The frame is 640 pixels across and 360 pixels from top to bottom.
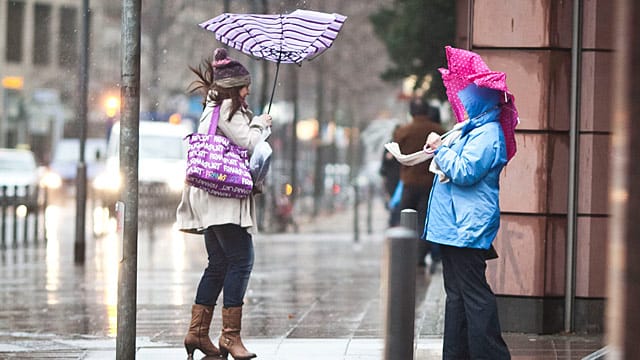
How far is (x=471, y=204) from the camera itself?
689cm

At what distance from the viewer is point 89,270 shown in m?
15.7

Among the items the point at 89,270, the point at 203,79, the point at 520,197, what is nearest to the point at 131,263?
the point at 203,79

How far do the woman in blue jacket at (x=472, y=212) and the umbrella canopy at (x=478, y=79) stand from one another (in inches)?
2.5

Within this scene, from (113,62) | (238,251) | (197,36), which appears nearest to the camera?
(238,251)

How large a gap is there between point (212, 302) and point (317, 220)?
2777 centimetres

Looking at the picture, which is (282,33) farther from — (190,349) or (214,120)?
(190,349)

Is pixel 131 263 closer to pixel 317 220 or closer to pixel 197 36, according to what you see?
pixel 197 36

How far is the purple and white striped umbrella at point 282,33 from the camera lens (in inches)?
329

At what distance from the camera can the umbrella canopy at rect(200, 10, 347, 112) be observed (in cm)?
836

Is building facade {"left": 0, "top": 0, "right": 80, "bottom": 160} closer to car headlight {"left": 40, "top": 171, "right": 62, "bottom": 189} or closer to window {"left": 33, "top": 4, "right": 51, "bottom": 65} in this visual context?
window {"left": 33, "top": 4, "right": 51, "bottom": 65}

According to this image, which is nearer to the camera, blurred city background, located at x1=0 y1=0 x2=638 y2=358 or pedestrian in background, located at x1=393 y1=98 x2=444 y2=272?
blurred city background, located at x1=0 y1=0 x2=638 y2=358

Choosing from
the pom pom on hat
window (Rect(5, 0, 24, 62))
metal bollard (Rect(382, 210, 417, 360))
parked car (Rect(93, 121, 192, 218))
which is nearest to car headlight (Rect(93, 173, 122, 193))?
parked car (Rect(93, 121, 192, 218))

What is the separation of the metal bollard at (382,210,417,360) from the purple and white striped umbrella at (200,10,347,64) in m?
3.91

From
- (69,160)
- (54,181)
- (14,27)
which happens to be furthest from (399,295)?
(69,160)
